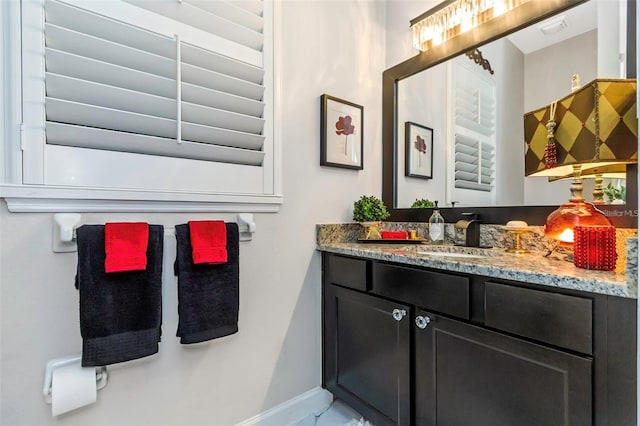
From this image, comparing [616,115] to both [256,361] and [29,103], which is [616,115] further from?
[29,103]

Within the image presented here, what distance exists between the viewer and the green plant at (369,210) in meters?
1.74

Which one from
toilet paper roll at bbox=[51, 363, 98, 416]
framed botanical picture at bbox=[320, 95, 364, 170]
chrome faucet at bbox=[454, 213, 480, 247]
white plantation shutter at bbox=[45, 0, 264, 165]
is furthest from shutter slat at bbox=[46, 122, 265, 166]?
chrome faucet at bbox=[454, 213, 480, 247]

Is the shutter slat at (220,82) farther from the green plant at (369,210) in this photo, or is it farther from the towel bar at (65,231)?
the green plant at (369,210)

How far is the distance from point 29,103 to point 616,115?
5.99ft

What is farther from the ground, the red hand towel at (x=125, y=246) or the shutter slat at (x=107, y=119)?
the shutter slat at (x=107, y=119)

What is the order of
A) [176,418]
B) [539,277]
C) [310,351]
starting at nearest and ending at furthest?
[539,277], [176,418], [310,351]

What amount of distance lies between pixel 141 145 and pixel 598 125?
1.55 metres

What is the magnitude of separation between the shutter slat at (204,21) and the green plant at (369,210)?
94 cm

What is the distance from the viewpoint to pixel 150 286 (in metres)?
1.08

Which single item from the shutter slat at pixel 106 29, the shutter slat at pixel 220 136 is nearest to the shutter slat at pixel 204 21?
the shutter slat at pixel 106 29

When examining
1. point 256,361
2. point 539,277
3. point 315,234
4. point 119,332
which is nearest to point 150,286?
point 119,332

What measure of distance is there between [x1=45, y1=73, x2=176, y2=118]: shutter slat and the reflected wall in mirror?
4.26 feet

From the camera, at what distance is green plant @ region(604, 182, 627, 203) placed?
108cm

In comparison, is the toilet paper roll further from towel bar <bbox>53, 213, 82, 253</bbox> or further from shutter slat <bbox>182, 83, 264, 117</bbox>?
shutter slat <bbox>182, 83, 264, 117</bbox>
